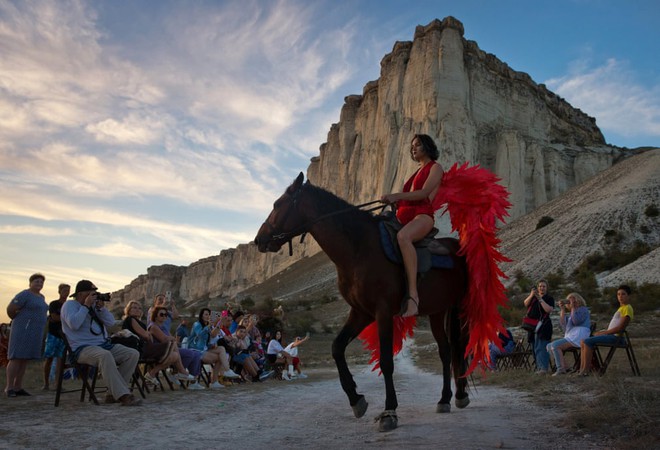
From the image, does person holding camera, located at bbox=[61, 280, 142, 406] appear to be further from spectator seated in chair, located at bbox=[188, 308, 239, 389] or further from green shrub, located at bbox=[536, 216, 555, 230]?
green shrub, located at bbox=[536, 216, 555, 230]

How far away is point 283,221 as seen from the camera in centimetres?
602

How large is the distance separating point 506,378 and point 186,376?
5748 mm

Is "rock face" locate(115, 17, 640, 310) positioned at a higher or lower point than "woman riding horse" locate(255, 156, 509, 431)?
higher

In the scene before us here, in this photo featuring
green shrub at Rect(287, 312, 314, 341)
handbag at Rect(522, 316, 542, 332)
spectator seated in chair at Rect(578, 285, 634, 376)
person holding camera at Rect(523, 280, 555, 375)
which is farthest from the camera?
green shrub at Rect(287, 312, 314, 341)

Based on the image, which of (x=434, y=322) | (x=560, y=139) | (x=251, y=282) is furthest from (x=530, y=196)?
(x=434, y=322)

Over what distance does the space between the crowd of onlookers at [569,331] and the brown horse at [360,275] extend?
4.41ft

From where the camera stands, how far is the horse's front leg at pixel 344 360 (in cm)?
546

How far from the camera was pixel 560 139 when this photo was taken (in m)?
77.9

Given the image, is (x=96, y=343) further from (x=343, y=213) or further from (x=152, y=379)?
(x=343, y=213)

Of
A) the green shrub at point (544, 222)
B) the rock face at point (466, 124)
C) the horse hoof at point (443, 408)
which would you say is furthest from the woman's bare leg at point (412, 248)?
the rock face at point (466, 124)

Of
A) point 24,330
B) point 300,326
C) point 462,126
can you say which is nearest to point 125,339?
point 24,330

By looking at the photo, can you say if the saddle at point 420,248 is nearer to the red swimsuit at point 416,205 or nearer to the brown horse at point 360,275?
the brown horse at point 360,275

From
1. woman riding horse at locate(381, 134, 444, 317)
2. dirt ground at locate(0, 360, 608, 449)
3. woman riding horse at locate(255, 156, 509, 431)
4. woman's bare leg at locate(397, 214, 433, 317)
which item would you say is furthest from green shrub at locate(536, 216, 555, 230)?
woman's bare leg at locate(397, 214, 433, 317)

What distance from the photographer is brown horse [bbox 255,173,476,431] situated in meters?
5.49
